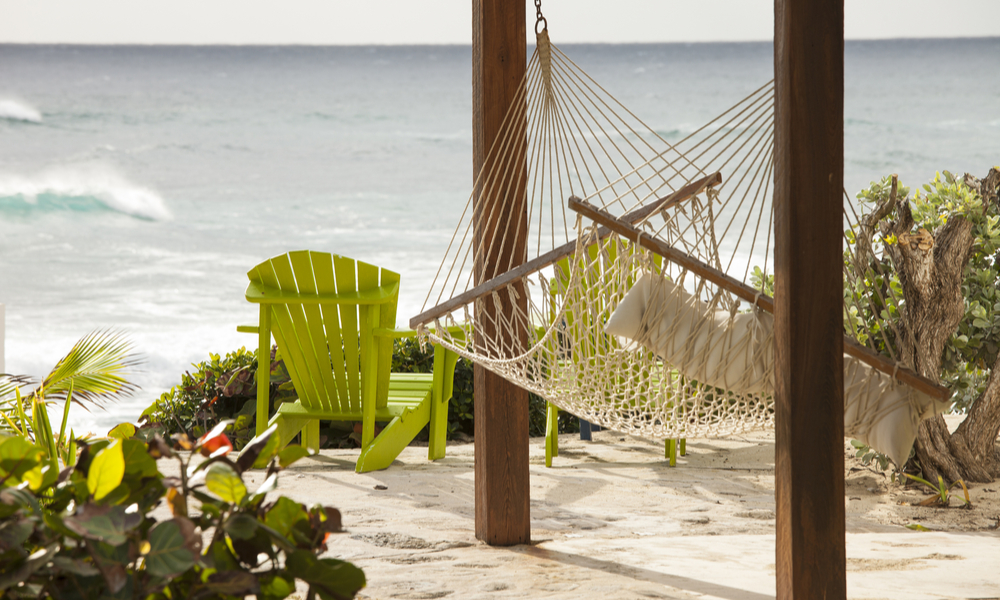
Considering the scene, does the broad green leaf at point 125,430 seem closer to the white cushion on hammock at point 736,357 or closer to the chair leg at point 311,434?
the white cushion on hammock at point 736,357

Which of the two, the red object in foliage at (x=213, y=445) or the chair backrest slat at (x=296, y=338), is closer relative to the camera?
the red object in foliage at (x=213, y=445)

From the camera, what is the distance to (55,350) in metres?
10.9

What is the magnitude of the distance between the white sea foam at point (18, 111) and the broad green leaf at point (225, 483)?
18.2 metres

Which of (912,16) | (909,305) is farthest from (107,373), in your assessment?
(912,16)

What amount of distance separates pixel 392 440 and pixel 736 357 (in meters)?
1.78

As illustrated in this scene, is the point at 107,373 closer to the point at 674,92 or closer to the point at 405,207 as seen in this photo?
the point at 405,207

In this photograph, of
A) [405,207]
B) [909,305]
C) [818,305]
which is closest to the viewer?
[818,305]

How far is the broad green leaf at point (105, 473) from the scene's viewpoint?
0.83 m

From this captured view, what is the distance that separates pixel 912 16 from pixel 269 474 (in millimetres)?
19876

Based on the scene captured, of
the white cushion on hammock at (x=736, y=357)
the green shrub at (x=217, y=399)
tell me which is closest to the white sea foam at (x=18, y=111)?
the green shrub at (x=217, y=399)

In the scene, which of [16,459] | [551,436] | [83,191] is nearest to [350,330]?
[551,436]

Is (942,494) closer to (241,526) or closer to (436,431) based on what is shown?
(436,431)

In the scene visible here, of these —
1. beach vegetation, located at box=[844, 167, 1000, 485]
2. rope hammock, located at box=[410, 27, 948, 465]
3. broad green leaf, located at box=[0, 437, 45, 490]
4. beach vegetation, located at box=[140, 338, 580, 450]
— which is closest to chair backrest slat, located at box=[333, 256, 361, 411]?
beach vegetation, located at box=[140, 338, 580, 450]

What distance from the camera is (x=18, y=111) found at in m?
16.8
